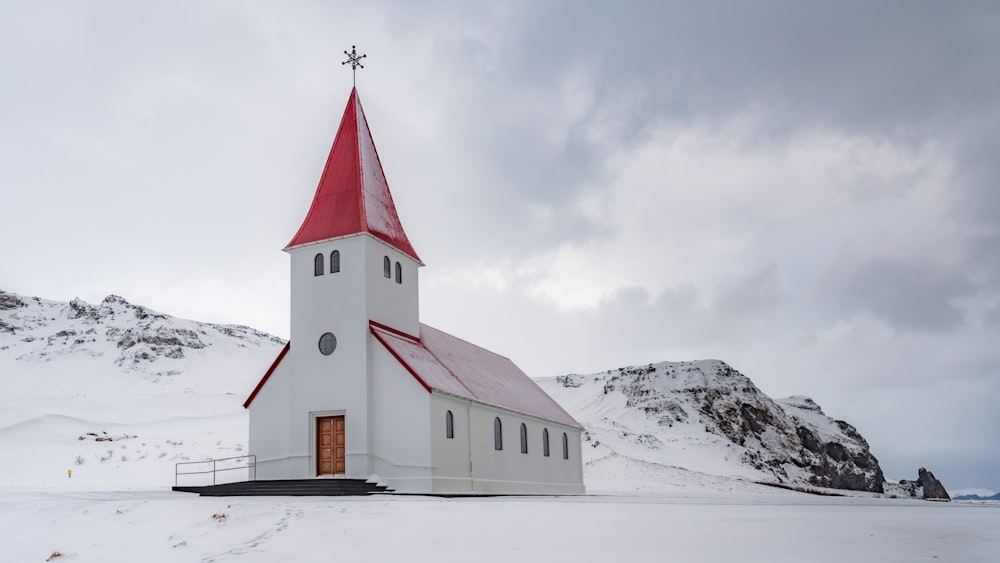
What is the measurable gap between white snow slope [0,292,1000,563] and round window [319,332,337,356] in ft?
21.7

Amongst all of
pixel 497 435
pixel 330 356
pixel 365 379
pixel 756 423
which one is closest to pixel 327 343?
pixel 330 356

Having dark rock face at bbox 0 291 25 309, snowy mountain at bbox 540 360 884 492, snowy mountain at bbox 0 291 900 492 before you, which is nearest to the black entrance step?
snowy mountain at bbox 0 291 900 492

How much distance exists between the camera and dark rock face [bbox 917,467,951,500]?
4916 cm

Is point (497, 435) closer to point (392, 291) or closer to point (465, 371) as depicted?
point (465, 371)

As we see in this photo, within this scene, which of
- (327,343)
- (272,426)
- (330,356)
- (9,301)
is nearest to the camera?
(330,356)

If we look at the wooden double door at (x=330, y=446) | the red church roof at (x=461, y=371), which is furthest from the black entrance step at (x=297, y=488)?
the red church roof at (x=461, y=371)

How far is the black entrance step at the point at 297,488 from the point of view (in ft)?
76.0

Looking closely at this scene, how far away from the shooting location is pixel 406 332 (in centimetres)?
2927

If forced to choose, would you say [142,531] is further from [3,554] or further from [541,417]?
[541,417]

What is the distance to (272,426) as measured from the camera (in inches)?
1084

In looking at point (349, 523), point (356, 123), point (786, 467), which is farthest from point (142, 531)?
point (786, 467)

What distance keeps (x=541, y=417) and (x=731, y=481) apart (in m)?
13.0

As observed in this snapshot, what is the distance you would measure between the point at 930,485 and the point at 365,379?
3933 centimetres

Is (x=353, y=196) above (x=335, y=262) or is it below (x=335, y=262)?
above
